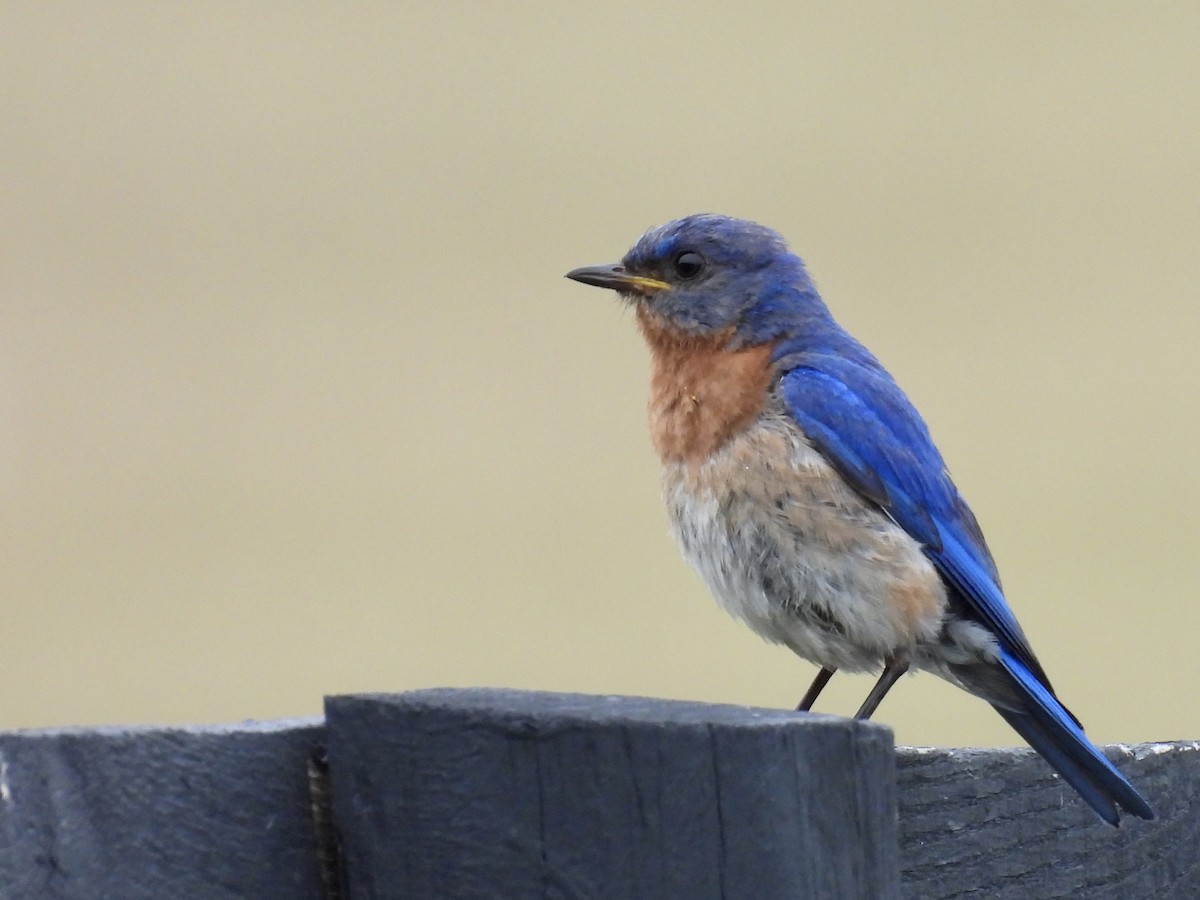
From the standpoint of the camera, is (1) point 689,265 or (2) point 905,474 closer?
(2) point 905,474

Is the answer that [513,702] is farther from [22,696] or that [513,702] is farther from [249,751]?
[22,696]

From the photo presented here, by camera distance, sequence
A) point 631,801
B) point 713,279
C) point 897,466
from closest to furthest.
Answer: point 631,801 < point 897,466 < point 713,279

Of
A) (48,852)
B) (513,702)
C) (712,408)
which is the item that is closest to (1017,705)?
(712,408)

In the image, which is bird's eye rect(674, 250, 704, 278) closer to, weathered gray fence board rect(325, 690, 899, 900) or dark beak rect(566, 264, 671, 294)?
dark beak rect(566, 264, 671, 294)

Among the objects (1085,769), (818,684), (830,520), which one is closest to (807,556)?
(830,520)

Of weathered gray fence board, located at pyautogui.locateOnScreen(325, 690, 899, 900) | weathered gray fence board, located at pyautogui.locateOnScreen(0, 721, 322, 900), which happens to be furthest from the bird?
weathered gray fence board, located at pyautogui.locateOnScreen(0, 721, 322, 900)

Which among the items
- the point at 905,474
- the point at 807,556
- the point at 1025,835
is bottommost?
the point at 1025,835

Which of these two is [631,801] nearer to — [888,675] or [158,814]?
[158,814]
